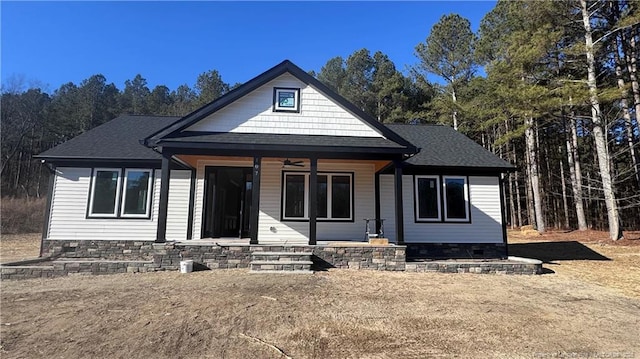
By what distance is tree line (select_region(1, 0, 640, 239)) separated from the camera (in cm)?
1388

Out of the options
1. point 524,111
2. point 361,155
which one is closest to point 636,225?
point 524,111

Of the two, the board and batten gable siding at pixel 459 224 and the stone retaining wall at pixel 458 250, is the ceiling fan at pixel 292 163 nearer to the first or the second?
the board and batten gable siding at pixel 459 224

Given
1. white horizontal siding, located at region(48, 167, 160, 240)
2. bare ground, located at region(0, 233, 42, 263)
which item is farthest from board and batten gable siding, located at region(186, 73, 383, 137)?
bare ground, located at region(0, 233, 42, 263)

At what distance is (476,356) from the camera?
3.48 m

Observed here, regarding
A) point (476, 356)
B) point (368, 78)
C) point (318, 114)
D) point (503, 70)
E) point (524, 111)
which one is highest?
point (368, 78)

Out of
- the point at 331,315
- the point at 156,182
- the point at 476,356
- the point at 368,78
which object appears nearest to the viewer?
the point at 476,356

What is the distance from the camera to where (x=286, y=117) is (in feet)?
31.0

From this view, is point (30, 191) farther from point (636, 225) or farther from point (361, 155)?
point (636, 225)

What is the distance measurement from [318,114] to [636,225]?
24.7m

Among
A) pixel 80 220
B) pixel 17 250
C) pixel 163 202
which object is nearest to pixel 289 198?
pixel 163 202

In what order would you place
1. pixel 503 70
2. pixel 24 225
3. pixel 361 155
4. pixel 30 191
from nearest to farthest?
pixel 361 155 → pixel 503 70 → pixel 24 225 → pixel 30 191

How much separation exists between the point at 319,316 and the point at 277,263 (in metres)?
2.98

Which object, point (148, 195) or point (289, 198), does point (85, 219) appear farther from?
point (289, 198)

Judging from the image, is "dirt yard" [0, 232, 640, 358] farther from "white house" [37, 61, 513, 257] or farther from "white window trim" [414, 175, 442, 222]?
"white window trim" [414, 175, 442, 222]
